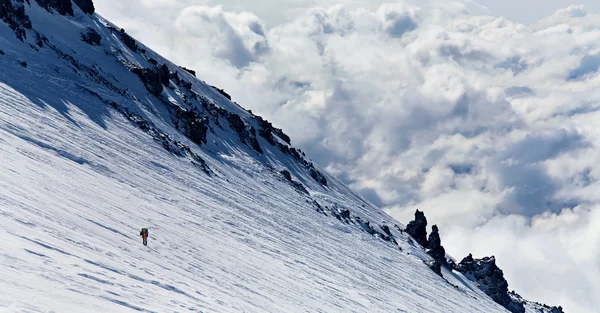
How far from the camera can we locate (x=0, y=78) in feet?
170

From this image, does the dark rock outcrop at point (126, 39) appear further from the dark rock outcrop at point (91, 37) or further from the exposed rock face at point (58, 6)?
the dark rock outcrop at point (91, 37)

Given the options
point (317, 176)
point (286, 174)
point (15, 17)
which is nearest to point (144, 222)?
point (15, 17)

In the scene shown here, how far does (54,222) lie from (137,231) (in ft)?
24.2

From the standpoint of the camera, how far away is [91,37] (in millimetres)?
81188

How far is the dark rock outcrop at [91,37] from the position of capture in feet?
262

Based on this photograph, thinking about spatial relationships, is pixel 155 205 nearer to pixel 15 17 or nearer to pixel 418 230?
pixel 15 17

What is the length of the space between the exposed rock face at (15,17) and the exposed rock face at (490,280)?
78.8 m

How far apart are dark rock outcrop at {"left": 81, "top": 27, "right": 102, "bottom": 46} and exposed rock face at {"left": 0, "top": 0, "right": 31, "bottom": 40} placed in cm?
1096

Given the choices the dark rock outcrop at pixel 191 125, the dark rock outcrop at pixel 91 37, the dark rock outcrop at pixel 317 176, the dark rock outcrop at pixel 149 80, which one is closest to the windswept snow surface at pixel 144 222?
the dark rock outcrop at pixel 91 37

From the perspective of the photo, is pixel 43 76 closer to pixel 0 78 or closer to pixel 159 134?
pixel 0 78

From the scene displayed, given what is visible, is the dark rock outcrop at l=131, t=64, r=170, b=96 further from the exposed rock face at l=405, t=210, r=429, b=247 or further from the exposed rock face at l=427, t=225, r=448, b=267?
the exposed rock face at l=405, t=210, r=429, b=247

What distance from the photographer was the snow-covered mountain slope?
72.0 feet

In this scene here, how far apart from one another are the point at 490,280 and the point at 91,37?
77489 millimetres

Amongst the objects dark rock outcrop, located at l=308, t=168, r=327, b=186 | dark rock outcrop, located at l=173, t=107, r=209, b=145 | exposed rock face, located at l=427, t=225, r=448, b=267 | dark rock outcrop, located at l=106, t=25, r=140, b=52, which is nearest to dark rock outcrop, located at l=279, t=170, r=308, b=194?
dark rock outcrop, located at l=308, t=168, r=327, b=186
